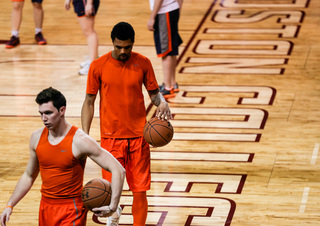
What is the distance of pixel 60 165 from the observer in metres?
4.01

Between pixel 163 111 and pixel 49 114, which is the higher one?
pixel 49 114

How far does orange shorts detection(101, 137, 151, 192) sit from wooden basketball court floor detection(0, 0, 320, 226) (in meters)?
0.56

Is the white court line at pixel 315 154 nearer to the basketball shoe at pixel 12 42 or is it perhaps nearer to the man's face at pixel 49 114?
the man's face at pixel 49 114

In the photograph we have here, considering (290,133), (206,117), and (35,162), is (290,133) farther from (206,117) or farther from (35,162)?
(35,162)

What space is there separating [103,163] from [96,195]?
190 millimetres

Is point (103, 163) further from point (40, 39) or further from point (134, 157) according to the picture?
point (40, 39)

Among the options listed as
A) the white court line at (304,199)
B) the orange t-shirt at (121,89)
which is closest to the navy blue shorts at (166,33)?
the white court line at (304,199)

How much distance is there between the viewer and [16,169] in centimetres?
631

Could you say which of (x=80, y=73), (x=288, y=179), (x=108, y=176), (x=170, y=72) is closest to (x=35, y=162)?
(x=108, y=176)

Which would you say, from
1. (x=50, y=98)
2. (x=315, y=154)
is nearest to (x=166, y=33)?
(x=315, y=154)

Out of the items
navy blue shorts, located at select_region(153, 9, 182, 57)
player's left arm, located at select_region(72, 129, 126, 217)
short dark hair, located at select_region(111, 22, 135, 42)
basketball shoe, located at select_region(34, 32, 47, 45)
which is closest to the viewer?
player's left arm, located at select_region(72, 129, 126, 217)

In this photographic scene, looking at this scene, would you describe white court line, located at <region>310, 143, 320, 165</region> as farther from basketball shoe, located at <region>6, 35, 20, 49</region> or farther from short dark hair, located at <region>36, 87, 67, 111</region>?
basketball shoe, located at <region>6, 35, 20, 49</region>

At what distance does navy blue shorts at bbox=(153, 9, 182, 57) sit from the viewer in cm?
781

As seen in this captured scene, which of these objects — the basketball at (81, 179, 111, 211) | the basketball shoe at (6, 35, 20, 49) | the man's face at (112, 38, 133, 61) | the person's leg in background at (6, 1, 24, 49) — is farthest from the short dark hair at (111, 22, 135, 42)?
the basketball shoe at (6, 35, 20, 49)
